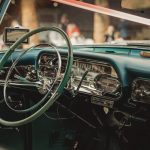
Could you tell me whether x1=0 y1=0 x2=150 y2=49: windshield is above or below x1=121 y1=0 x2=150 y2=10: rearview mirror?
below

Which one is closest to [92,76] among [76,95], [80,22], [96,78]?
[96,78]

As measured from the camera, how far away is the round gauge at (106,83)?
330 centimetres

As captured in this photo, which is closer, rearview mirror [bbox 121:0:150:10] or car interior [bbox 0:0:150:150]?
car interior [bbox 0:0:150:150]

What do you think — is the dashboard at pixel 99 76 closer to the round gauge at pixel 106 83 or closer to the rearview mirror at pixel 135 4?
the round gauge at pixel 106 83

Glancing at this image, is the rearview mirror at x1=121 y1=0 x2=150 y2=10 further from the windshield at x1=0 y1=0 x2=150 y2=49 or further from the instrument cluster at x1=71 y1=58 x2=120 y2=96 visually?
the instrument cluster at x1=71 y1=58 x2=120 y2=96

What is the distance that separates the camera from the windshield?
147 inches

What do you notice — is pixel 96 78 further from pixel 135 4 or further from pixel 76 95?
pixel 135 4

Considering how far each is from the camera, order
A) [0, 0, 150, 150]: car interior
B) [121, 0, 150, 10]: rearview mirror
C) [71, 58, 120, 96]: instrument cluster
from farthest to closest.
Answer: [121, 0, 150, 10]: rearview mirror
[71, 58, 120, 96]: instrument cluster
[0, 0, 150, 150]: car interior

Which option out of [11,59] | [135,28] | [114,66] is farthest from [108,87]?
[11,59]

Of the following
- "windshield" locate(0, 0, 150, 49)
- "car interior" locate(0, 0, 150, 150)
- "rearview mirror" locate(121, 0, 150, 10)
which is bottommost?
"car interior" locate(0, 0, 150, 150)

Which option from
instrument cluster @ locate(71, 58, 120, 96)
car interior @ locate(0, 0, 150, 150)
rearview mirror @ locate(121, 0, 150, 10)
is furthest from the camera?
rearview mirror @ locate(121, 0, 150, 10)

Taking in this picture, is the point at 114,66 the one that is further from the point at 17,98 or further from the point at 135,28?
the point at 17,98

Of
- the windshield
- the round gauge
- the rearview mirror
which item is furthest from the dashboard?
the rearview mirror

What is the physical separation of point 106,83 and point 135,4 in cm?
67
